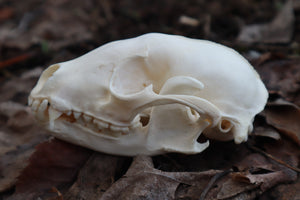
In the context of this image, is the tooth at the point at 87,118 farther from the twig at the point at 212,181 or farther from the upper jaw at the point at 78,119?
the twig at the point at 212,181

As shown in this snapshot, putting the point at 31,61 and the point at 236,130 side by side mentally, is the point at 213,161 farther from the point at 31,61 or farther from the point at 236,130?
the point at 31,61

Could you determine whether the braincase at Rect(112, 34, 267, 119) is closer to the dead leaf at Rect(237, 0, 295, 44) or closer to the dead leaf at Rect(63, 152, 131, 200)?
the dead leaf at Rect(63, 152, 131, 200)

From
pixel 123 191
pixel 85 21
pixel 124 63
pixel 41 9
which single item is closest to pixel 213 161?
pixel 123 191

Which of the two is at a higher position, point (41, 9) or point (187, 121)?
point (187, 121)

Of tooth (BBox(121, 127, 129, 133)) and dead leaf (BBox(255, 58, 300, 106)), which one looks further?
dead leaf (BBox(255, 58, 300, 106))

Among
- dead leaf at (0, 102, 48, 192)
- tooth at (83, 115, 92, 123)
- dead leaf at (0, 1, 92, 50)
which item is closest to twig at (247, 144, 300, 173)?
tooth at (83, 115, 92, 123)

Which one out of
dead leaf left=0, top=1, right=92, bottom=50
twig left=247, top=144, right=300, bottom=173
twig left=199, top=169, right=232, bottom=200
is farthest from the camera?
dead leaf left=0, top=1, right=92, bottom=50

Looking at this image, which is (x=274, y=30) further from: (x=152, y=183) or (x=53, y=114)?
(x=53, y=114)

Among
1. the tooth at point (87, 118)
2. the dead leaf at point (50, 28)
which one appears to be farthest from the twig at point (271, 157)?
the dead leaf at point (50, 28)
